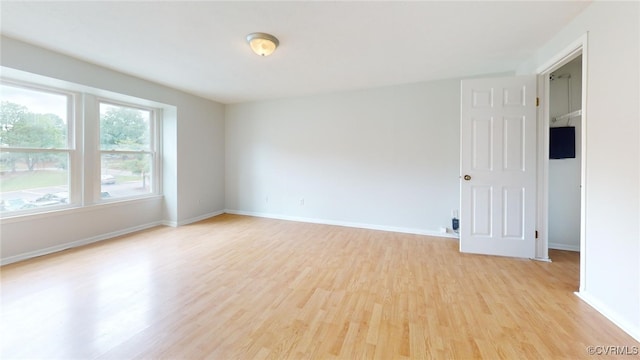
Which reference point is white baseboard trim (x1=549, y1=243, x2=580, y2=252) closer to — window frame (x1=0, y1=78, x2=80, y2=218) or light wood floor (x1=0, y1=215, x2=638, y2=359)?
light wood floor (x1=0, y1=215, x2=638, y2=359)

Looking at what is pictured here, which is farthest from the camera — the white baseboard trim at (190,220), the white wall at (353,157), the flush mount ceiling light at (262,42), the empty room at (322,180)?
the white baseboard trim at (190,220)

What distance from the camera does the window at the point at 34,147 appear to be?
2.90 metres

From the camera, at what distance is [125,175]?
13.6 ft

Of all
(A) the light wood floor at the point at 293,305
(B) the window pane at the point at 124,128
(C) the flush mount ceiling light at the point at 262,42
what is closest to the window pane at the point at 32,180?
(B) the window pane at the point at 124,128

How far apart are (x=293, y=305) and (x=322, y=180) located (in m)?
2.91

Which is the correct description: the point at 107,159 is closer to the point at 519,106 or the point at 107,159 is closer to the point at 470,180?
the point at 470,180

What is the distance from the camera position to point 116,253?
10.3 ft

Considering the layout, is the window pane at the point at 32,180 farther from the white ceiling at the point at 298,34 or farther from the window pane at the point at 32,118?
the white ceiling at the point at 298,34

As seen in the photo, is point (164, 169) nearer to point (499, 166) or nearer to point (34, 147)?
point (34, 147)

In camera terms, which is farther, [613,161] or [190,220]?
[190,220]

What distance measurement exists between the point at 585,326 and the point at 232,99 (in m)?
5.60

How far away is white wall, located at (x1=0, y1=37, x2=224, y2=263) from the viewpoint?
9.35 feet

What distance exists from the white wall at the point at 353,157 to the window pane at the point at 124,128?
5.08 ft

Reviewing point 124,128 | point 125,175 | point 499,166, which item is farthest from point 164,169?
point 499,166
